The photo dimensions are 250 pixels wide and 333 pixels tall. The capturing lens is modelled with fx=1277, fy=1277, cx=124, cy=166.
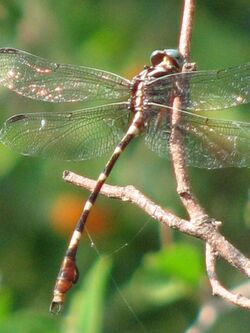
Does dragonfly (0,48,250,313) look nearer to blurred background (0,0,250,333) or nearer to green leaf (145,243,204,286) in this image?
green leaf (145,243,204,286)

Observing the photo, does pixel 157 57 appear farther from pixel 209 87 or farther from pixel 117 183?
pixel 117 183

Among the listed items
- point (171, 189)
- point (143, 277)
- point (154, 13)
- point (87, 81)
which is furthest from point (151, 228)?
point (87, 81)

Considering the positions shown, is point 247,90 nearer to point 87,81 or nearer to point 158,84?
point 158,84

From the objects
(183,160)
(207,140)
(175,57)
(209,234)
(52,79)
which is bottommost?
(209,234)

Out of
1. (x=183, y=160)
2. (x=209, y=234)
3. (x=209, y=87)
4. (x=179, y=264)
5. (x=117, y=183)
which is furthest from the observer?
(x=117, y=183)

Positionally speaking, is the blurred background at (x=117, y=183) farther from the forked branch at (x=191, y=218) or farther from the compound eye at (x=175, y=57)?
the forked branch at (x=191, y=218)

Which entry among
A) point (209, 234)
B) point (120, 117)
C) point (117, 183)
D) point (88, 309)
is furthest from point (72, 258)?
point (117, 183)

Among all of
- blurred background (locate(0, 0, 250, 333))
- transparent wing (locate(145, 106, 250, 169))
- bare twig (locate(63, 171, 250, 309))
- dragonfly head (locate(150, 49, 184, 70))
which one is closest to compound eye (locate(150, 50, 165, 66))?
dragonfly head (locate(150, 49, 184, 70))
